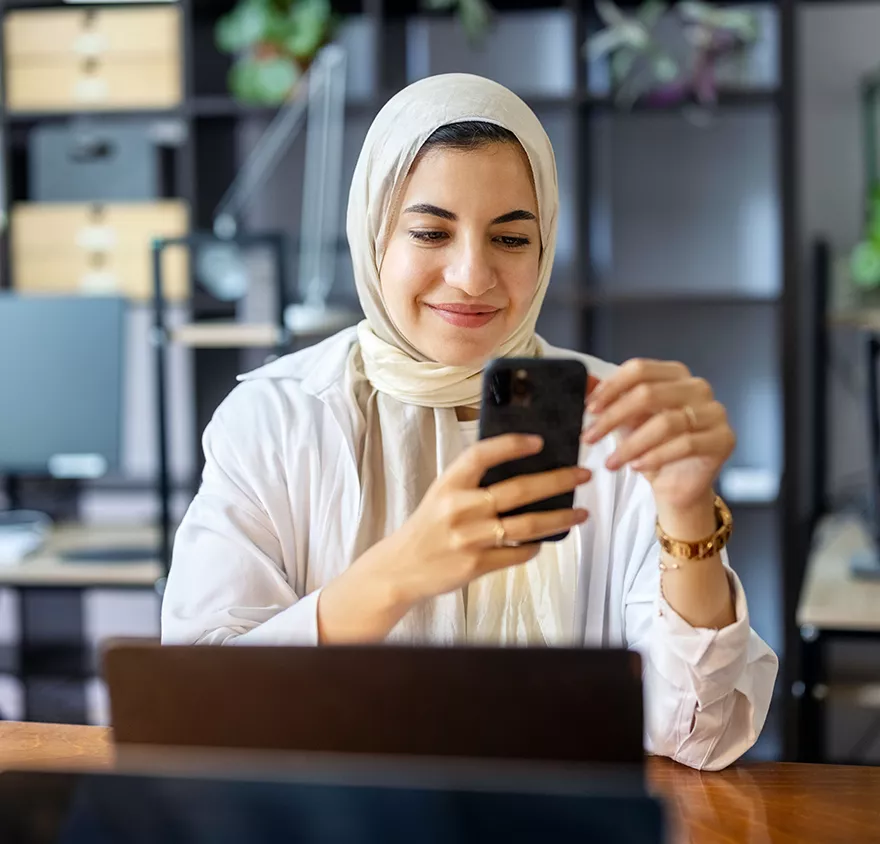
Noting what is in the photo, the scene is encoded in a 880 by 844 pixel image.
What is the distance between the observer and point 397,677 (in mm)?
679

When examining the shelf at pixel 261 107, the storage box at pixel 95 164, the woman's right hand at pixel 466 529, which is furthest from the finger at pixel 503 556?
the storage box at pixel 95 164

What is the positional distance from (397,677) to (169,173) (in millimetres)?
2678

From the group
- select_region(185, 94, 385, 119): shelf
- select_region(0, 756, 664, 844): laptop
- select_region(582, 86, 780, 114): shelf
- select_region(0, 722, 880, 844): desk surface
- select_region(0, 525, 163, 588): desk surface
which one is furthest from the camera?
select_region(185, 94, 385, 119): shelf

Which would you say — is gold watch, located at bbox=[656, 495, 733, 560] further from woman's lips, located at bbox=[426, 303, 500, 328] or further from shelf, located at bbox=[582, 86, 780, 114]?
shelf, located at bbox=[582, 86, 780, 114]

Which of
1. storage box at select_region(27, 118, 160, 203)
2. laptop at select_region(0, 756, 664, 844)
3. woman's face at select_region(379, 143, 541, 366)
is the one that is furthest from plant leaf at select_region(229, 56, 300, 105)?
laptop at select_region(0, 756, 664, 844)

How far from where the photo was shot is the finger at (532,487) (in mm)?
920

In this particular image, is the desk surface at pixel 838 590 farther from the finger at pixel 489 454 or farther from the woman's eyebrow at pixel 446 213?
the finger at pixel 489 454

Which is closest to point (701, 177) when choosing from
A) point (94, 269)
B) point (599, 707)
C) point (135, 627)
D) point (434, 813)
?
point (94, 269)

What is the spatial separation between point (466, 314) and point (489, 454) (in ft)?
1.10

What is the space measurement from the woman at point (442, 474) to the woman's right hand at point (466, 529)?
0.03 metres

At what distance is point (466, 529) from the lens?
0.92m

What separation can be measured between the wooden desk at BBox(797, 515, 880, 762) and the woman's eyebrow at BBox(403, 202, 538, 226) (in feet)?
3.77

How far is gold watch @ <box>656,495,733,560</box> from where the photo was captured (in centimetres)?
104

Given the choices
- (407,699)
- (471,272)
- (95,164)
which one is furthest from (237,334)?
(407,699)
